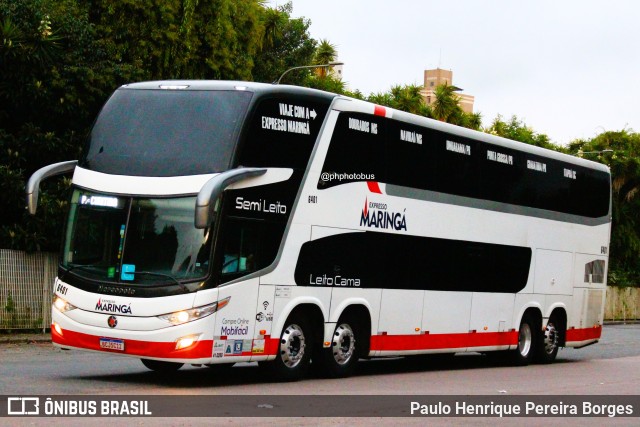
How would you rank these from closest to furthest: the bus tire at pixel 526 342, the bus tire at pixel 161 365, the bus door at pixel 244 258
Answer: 1. the bus door at pixel 244 258
2. the bus tire at pixel 161 365
3. the bus tire at pixel 526 342

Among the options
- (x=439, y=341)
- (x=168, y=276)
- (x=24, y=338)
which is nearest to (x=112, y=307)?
(x=168, y=276)

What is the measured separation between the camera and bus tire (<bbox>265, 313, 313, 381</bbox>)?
16.0m

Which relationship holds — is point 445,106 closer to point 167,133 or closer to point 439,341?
point 439,341

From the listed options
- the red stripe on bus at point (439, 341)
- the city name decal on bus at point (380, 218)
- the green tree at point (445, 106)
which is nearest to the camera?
the city name decal on bus at point (380, 218)

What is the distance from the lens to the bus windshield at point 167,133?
1491 centimetres

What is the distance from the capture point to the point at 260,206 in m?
15.5

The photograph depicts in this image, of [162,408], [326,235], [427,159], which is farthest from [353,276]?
[162,408]

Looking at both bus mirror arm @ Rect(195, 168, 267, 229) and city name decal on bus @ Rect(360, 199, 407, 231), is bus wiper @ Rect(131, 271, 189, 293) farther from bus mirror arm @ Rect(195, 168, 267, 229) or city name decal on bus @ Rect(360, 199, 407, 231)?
city name decal on bus @ Rect(360, 199, 407, 231)

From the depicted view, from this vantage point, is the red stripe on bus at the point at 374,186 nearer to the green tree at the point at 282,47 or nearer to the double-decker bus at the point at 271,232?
the double-decker bus at the point at 271,232

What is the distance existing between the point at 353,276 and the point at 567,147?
5482 centimetres

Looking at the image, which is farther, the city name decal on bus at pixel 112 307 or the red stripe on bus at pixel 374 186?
the red stripe on bus at pixel 374 186

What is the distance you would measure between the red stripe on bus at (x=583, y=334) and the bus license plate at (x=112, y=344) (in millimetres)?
12949

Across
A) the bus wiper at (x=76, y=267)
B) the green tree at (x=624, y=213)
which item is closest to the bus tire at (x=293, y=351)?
the bus wiper at (x=76, y=267)

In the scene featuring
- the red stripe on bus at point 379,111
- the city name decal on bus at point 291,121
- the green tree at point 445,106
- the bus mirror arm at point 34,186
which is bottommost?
the bus mirror arm at point 34,186
